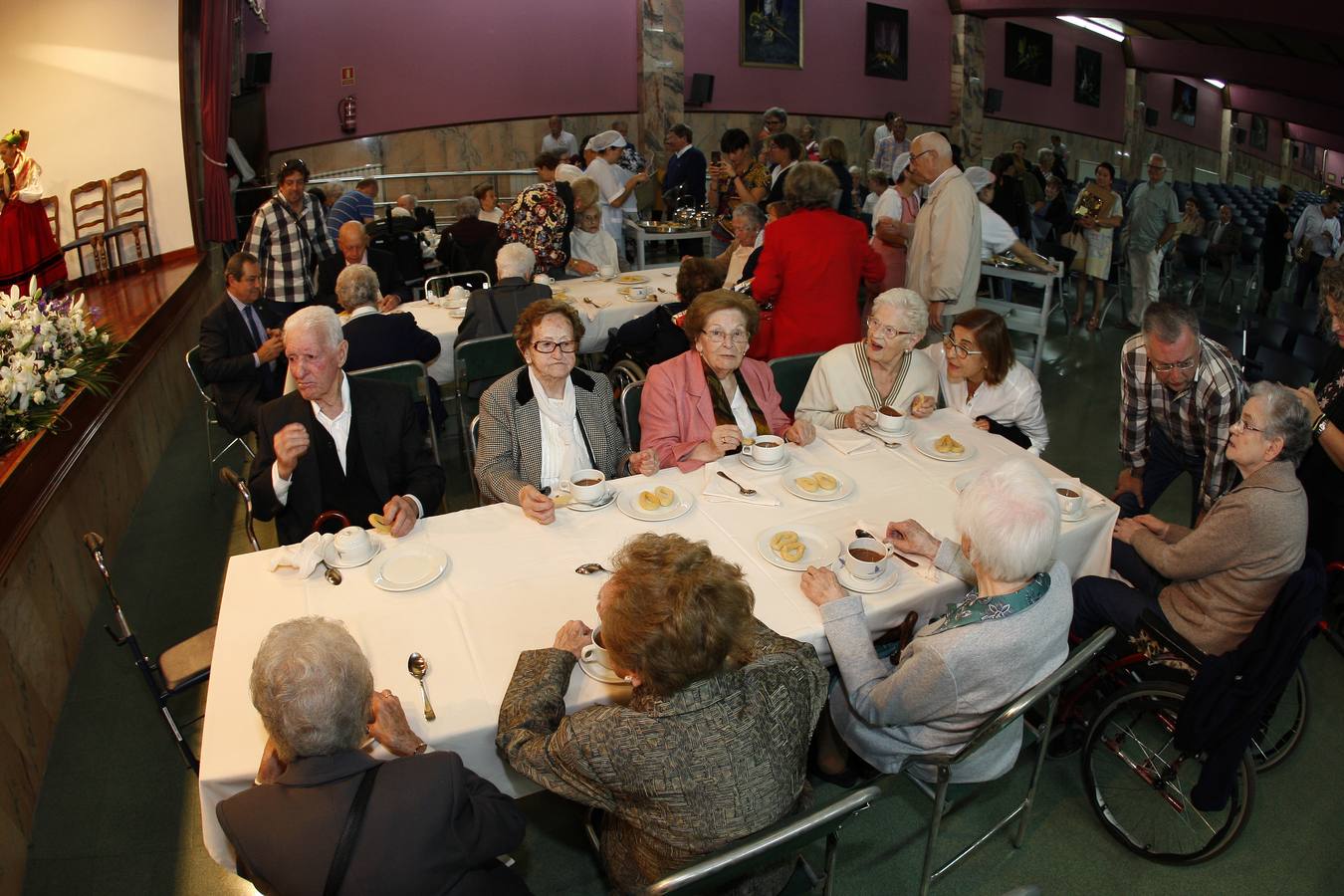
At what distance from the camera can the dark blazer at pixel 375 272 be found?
562cm

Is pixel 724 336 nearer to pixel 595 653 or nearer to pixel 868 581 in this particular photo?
→ pixel 868 581

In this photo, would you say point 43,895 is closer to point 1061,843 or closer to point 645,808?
point 645,808

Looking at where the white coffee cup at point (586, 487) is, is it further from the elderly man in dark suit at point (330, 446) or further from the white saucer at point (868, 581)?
the white saucer at point (868, 581)

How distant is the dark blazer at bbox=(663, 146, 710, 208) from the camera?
8.80 meters

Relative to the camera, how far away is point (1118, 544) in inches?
113

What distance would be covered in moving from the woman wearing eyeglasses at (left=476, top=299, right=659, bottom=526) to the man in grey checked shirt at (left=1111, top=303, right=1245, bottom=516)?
187 cm

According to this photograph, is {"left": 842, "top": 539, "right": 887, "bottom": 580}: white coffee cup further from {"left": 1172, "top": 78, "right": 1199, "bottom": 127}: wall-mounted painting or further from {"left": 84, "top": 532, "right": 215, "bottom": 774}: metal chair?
{"left": 1172, "top": 78, "right": 1199, "bottom": 127}: wall-mounted painting

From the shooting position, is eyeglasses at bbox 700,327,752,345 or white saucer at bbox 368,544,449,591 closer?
white saucer at bbox 368,544,449,591

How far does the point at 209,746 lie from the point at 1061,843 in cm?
223

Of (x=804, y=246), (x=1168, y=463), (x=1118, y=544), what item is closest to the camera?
(x=1118, y=544)

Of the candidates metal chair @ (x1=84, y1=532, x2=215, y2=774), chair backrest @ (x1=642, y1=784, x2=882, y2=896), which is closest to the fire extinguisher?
metal chair @ (x1=84, y1=532, x2=215, y2=774)

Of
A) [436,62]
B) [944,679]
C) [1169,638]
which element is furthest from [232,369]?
[436,62]

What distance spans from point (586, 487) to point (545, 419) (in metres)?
0.49

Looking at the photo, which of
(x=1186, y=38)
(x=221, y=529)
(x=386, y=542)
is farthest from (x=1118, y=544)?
(x=1186, y=38)
